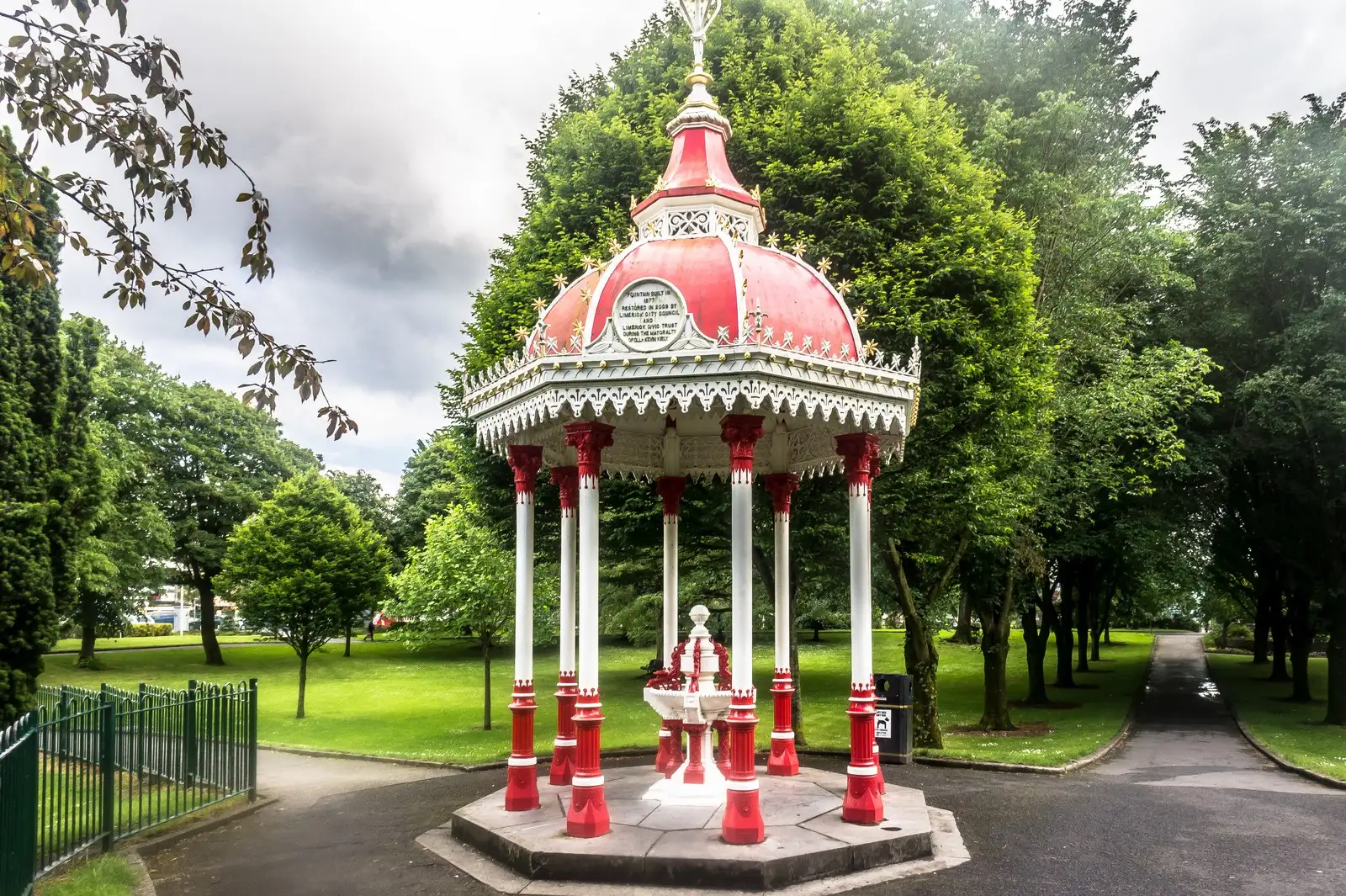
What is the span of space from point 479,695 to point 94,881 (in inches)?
981

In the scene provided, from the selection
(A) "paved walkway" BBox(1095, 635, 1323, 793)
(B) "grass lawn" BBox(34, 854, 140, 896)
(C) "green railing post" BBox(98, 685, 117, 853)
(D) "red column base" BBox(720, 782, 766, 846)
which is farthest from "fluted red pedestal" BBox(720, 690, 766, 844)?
(A) "paved walkway" BBox(1095, 635, 1323, 793)

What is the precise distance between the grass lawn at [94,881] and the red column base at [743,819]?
5690mm

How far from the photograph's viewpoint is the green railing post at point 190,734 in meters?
12.4

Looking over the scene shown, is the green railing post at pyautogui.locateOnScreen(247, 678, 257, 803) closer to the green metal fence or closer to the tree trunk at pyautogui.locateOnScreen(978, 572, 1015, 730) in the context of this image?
the green metal fence

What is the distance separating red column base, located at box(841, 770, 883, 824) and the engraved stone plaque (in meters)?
5.11

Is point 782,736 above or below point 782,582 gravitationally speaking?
below

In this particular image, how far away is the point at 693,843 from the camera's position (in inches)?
337

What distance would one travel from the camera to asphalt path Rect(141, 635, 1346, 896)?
27.6ft

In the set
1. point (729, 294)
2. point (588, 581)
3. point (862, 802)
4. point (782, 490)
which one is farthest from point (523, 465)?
point (862, 802)

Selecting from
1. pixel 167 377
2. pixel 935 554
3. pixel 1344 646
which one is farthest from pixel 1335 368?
pixel 167 377

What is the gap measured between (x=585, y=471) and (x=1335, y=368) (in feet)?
66.4

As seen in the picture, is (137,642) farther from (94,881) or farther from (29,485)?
(94,881)

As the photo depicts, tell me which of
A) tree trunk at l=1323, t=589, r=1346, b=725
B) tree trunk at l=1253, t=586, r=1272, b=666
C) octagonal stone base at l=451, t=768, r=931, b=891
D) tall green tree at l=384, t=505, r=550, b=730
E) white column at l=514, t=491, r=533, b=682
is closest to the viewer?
octagonal stone base at l=451, t=768, r=931, b=891

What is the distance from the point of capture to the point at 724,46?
1816cm
